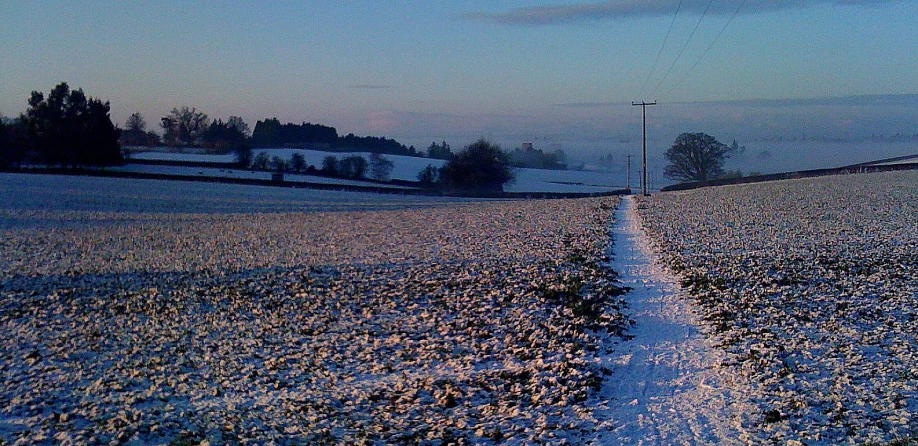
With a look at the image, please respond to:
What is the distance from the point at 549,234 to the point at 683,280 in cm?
1097

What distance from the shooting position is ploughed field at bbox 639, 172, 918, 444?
9344 mm

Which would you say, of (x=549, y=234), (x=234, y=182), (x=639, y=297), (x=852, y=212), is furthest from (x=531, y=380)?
(x=234, y=182)

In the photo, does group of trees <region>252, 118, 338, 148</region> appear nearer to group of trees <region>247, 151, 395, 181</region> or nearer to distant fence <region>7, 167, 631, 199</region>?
group of trees <region>247, 151, 395, 181</region>

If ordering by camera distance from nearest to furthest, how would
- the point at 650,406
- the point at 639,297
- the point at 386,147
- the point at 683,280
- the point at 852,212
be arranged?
the point at 650,406, the point at 639,297, the point at 683,280, the point at 852,212, the point at 386,147

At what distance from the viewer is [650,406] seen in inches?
400

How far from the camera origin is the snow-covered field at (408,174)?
278 feet

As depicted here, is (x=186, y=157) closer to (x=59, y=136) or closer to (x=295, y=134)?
(x=59, y=136)

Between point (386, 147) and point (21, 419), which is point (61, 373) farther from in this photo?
point (386, 147)

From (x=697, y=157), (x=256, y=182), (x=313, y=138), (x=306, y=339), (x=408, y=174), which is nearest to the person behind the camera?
(x=306, y=339)

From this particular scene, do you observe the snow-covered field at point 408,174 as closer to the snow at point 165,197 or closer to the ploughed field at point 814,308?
the snow at point 165,197

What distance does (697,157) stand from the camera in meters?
100

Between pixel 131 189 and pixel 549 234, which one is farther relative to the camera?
pixel 131 189

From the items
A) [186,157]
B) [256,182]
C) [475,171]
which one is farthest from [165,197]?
[186,157]

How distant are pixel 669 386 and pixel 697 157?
9491 centimetres
